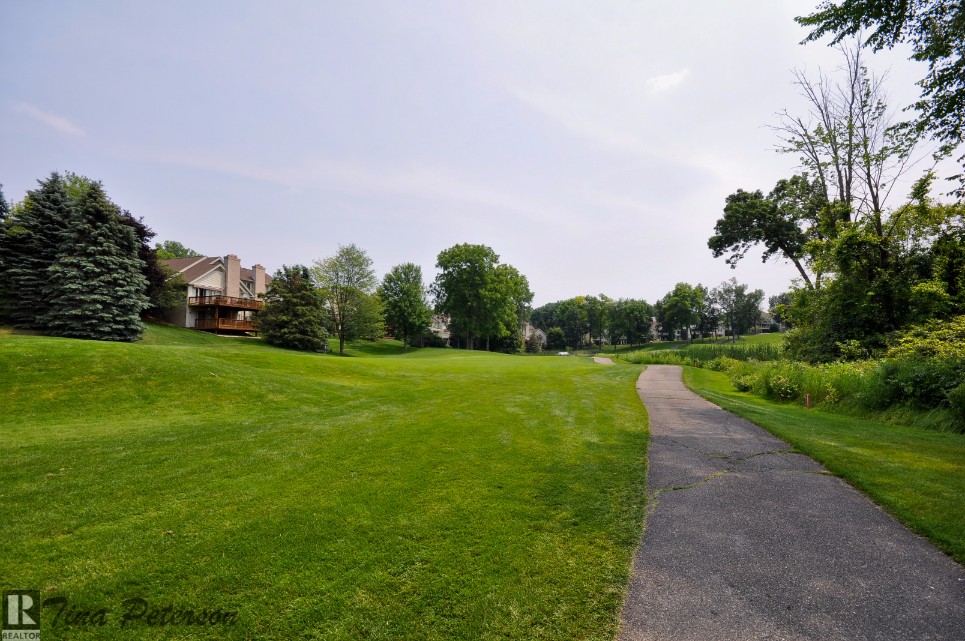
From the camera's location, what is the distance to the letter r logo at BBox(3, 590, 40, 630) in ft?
7.78

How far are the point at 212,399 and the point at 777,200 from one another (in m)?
36.2

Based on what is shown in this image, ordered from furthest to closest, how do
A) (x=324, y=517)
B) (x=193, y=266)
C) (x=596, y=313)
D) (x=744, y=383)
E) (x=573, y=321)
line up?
(x=573, y=321) < (x=596, y=313) < (x=193, y=266) < (x=744, y=383) < (x=324, y=517)

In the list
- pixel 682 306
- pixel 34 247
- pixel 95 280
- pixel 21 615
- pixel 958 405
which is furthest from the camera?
pixel 682 306

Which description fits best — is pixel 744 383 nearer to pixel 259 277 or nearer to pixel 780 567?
pixel 780 567

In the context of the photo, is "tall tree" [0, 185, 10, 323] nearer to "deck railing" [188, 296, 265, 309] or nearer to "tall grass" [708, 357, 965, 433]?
"deck railing" [188, 296, 265, 309]

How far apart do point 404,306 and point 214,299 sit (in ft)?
67.0

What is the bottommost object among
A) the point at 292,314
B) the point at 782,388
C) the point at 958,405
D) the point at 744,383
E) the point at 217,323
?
the point at 744,383

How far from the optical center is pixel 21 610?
2510 mm

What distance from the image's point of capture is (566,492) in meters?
4.51

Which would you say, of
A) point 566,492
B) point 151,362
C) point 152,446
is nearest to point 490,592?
point 566,492

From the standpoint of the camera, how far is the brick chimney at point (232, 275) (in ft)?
137

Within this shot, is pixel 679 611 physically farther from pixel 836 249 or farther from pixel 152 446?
pixel 836 249

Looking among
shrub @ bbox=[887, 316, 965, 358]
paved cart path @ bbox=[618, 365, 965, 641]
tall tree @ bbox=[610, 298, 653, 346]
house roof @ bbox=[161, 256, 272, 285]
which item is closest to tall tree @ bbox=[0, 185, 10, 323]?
house roof @ bbox=[161, 256, 272, 285]

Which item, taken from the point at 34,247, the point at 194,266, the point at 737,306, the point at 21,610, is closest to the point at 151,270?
the point at 34,247
